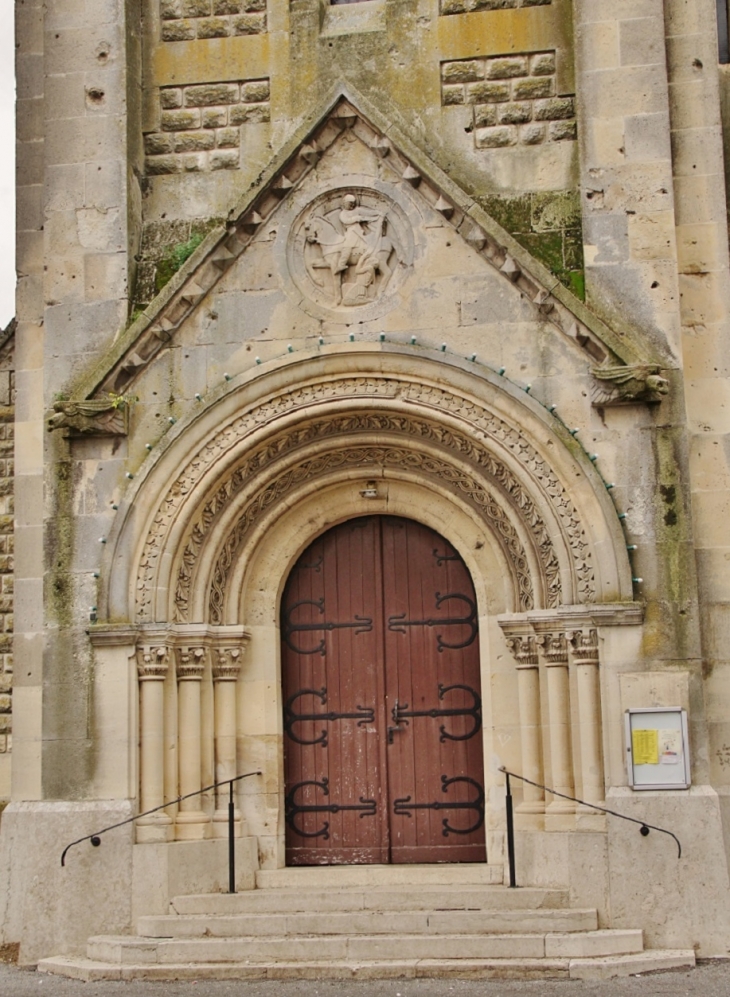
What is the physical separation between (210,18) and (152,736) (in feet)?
19.2

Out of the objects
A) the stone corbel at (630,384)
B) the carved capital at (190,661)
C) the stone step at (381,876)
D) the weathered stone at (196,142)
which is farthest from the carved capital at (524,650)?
the weathered stone at (196,142)

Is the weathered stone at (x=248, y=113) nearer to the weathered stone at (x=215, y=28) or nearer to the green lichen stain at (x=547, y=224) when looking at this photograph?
the weathered stone at (x=215, y=28)

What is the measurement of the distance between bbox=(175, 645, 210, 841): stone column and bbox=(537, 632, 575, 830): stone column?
2622 millimetres

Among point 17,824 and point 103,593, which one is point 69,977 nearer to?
point 17,824

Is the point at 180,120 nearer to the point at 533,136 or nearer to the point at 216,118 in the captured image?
the point at 216,118

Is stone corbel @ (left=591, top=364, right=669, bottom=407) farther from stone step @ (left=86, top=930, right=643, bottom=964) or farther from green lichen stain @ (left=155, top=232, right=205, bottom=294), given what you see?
stone step @ (left=86, top=930, right=643, bottom=964)

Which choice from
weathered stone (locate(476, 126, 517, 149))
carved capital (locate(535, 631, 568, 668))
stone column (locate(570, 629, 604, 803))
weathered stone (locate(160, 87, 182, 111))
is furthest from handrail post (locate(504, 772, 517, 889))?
weathered stone (locate(160, 87, 182, 111))

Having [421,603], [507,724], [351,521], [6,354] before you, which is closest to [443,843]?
[507,724]

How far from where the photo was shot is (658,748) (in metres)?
11.1

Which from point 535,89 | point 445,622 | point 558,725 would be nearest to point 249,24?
point 535,89

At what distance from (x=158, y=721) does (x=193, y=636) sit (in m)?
0.70

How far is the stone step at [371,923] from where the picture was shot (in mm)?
10812

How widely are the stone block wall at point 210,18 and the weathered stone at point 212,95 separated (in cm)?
43

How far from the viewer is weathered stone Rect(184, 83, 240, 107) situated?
12922 mm
